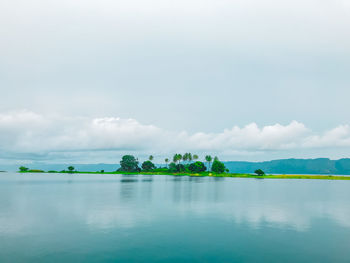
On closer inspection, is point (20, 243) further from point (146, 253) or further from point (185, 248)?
point (185, 248)

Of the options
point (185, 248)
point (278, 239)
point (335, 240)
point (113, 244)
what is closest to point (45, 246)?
point (113, 244)

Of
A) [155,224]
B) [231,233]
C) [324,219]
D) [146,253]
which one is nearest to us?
[146,253]

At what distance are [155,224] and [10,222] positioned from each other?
28184mm

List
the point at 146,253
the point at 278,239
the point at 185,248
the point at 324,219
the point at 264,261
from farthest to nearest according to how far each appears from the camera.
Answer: the point at 324,219
the point at 278,239
the point at 185,248
the point at 146,253
the point at 264,261

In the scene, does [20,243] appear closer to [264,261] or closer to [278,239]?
[264,261]

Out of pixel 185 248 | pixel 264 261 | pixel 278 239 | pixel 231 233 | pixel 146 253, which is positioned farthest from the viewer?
pixel 231 233

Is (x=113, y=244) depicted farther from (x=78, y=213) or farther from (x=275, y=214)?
(x=275, y=214)

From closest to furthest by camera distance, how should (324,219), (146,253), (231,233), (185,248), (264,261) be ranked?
(264,261) → (146,253) → (185,248) → (231,233) → (324,219)

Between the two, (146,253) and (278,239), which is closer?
(146,253)

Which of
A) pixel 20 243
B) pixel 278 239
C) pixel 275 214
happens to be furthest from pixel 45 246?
pixel 275 214

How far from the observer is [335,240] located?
39656 millimetres

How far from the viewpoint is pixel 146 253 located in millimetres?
32125

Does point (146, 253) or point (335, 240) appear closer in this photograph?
point (146, 253)

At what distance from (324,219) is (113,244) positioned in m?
46.9
